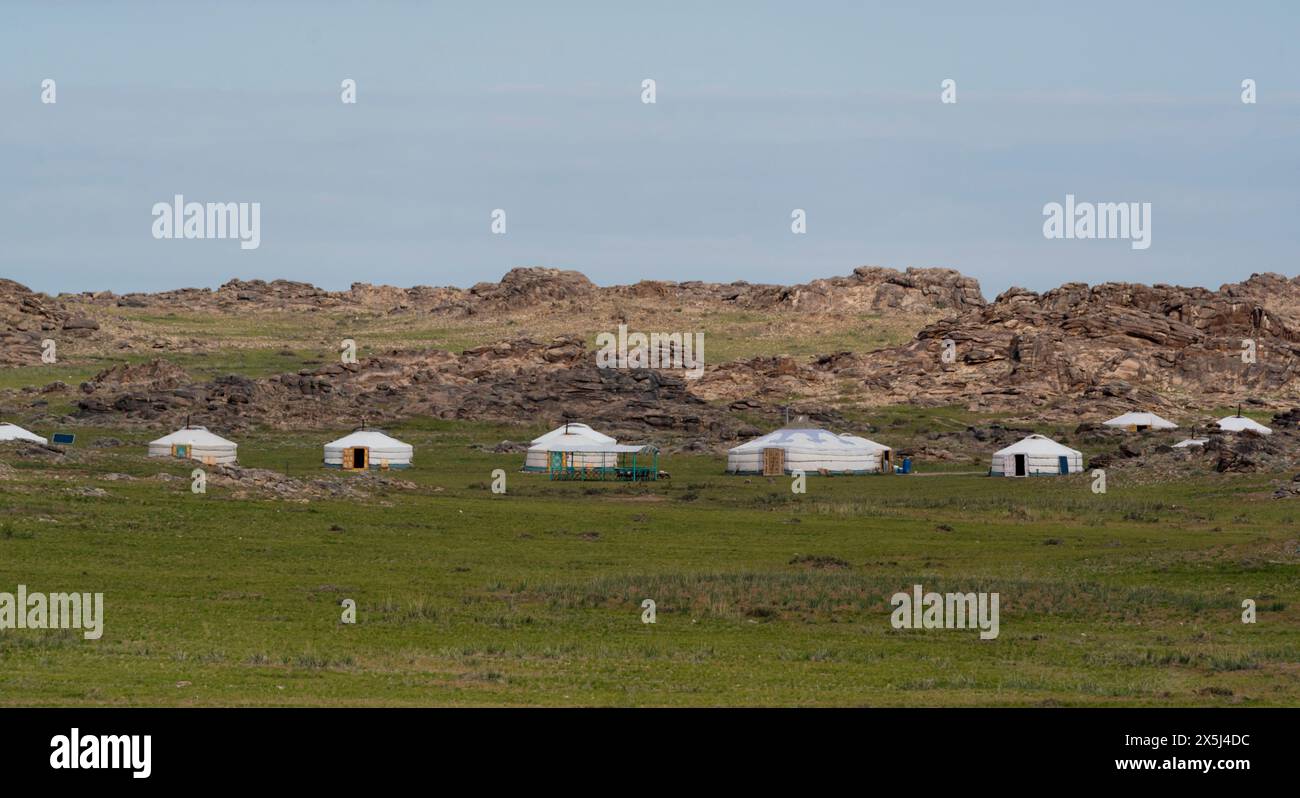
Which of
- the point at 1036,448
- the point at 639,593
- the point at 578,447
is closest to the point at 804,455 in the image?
the point at 1036,448

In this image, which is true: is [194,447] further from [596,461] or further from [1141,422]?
[1141,422]

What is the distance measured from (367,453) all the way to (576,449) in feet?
33.4

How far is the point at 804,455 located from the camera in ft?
260

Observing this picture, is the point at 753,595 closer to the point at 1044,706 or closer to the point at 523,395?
the point at 1044,706

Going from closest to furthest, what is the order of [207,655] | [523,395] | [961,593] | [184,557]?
1. [207,655]
2. [961,593]
3. [184,557]
4. [523,395]

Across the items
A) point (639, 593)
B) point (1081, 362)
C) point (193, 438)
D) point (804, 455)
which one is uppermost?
point (1081, 362)

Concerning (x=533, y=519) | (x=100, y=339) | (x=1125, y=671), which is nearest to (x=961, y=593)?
(x=1125, y=671)

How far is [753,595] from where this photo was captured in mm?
33219

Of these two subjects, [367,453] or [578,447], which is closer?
[367,453]

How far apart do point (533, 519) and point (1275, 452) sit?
36855mm

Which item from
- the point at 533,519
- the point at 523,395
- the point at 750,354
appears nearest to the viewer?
the point at 533,519

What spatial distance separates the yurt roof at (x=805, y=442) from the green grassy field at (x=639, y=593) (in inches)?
591

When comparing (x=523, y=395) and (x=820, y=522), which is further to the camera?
(x=523, y=395)

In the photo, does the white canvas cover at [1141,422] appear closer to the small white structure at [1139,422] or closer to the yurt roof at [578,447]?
the small white structure at [1139,422]
